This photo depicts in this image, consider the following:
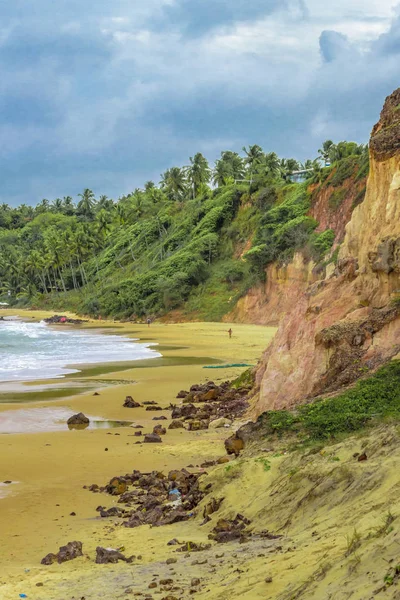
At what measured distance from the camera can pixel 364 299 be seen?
16.6m

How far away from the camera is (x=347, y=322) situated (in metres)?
15.1

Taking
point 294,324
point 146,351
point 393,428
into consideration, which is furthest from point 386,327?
point 146,351

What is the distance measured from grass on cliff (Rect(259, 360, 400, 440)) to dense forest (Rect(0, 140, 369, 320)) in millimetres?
44105

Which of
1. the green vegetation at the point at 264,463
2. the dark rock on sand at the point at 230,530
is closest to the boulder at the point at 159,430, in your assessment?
the green vegetation at the point at 264,463

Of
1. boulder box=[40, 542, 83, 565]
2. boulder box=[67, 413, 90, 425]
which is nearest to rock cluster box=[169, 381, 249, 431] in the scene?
boulder box=[67, 413, 90, 425]

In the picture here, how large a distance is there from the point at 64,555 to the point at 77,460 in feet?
18.6

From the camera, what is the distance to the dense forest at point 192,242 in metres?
62.2

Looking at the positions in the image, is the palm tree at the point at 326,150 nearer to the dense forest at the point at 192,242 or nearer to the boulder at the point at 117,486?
the dense forest at the point at 192,242

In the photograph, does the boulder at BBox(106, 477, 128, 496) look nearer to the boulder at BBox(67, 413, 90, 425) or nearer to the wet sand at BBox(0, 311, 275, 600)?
the wet sand at BBox(0, 311, 275, 600)

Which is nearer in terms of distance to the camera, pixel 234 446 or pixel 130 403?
pixel 234 446

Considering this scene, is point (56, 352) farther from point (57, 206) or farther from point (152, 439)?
point (57, 206)

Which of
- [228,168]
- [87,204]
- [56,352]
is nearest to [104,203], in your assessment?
[87,204]

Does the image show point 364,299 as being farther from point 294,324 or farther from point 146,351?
point 146,351

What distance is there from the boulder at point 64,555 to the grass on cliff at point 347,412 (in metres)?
4.15
